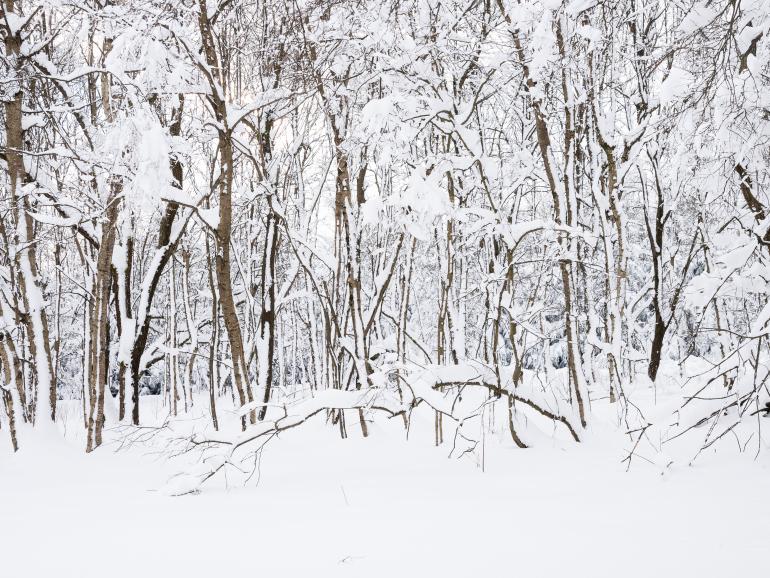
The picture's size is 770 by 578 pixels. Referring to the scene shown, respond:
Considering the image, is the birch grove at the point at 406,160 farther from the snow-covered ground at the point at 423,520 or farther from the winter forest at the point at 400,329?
the snow-covered ground at the point at 423,520

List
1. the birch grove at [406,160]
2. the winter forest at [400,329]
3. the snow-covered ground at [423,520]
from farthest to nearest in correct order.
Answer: the birch grove at [406,160]
the winter forest at [400,329]
the snow-covered ground at [423,520]

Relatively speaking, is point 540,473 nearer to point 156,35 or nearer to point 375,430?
point 375,430

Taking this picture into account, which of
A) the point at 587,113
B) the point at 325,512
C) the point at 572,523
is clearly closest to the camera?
the point at 572,523

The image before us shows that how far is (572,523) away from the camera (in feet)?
7.09

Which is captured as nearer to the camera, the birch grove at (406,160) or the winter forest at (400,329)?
the winter forest at (400,329)

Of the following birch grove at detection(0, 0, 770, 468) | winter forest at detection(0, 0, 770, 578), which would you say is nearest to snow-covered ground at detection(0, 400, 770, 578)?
winter forest at detection(0, 0, 770, 578)

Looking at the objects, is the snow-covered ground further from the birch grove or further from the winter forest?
the birch grove

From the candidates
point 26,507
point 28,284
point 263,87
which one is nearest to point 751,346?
point 26,507

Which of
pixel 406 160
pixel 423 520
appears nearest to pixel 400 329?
pixel 406 160

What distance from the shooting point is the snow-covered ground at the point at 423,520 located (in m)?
1.84

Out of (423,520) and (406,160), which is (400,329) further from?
(423,520)

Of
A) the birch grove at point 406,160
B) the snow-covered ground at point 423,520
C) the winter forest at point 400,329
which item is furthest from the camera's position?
the birch grove at point 406,160

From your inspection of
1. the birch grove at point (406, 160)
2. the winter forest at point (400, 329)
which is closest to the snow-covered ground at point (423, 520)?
the winter forest at point (400, 329)

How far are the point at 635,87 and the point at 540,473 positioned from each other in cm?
661
